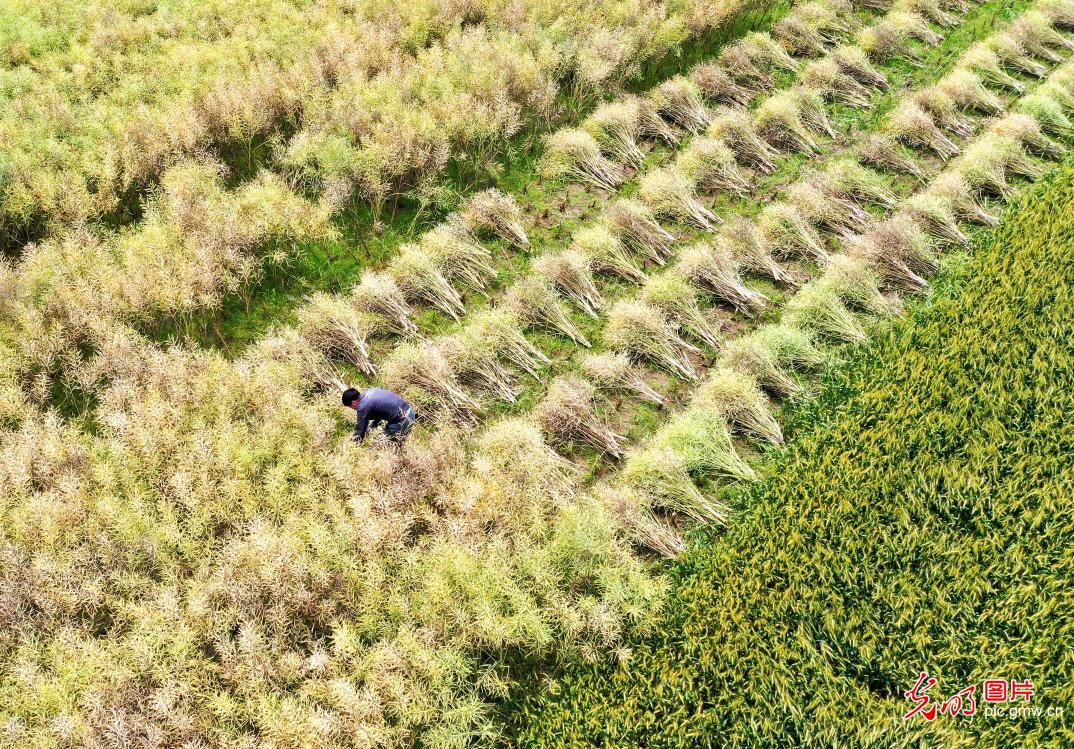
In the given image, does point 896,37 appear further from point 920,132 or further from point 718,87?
point 718,87

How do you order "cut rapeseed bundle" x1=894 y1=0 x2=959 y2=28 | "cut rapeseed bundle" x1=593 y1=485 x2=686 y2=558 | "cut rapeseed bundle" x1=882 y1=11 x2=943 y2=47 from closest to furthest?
"cut rapeseed bundle" x1=593 y1=485 x2=686 y2=558 < "cut rapeseed bundle" x1=882 y1=11 x2=943 y2=47 < "cut rapeseed bundle" x1=894 y1=0 x2=959 y2=28

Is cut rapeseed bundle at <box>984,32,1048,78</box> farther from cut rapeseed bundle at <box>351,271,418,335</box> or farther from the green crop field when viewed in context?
cut rapeseed bundle at <box>351,271,418,335</box>

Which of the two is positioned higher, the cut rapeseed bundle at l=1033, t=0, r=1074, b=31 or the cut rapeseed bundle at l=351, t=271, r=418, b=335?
the cut rapeseed bundle at l=1033, t=0, r=1074, b=31

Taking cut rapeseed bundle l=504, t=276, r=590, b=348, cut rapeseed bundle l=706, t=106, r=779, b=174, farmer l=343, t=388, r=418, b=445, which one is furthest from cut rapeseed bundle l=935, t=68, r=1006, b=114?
farmer l=343, t=388, r=418, b=445

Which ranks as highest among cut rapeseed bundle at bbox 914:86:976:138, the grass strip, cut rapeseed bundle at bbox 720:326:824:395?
cut rapeseed bundle at bbox 914:86:976:138

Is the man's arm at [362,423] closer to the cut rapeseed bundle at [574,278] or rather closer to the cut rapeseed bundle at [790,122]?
the cut rapeseed bundle at [574,278]

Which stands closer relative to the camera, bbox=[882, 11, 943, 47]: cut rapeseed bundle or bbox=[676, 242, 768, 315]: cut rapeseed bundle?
bbox=[676, 242, 768, 315]: cut rapeseed bundle

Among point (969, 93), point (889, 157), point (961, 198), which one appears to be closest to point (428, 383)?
point (961, 198)
